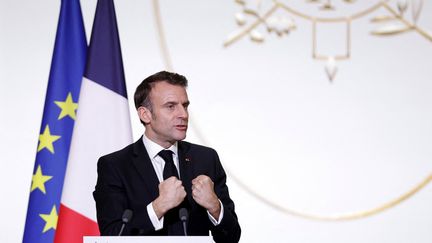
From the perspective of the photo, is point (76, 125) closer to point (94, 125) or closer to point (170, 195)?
point (94, 125)

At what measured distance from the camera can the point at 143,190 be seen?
237cm

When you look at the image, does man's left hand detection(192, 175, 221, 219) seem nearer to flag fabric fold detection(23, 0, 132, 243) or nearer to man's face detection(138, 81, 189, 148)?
man's face detection(138, 81, 189, 148)

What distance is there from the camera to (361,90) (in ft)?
11.8

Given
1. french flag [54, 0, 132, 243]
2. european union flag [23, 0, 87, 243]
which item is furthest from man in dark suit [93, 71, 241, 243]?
european union flag [23, 0, 87, 243]

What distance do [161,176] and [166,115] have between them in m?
0.22

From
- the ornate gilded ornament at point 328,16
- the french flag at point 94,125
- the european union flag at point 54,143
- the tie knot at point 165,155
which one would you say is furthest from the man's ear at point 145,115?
the ornate gilded ornament at point 328,16

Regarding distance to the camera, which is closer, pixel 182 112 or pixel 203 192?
pixel 203 192

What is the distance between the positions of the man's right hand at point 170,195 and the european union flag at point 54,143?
1.36 metres

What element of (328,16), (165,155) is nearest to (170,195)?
(165,155)

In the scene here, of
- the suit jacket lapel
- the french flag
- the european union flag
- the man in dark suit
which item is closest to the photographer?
the man in dark suit

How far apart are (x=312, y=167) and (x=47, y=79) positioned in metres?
1.48

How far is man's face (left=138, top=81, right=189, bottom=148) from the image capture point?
2.41 meters

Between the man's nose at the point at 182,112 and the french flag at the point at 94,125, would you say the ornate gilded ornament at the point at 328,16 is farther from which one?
the man's nose at the point at 182,112

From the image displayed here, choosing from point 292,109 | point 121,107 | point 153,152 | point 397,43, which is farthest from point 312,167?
point 153,152
